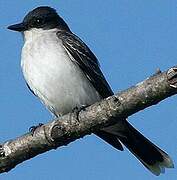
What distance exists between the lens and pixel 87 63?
8523 millimetres

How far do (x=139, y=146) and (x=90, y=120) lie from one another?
2580 millimetres

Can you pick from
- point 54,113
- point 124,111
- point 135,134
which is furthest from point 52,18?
point 124,111

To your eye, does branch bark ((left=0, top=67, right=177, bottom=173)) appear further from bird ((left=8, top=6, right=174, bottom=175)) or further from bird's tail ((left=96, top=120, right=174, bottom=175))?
bird's tail ((left=96, top=120, right=174, bottom=175))

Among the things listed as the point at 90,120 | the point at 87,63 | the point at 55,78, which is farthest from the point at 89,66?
the point at 90,120

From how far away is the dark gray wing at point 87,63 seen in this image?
8.34 metres

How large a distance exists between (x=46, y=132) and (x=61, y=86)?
7.38 feet

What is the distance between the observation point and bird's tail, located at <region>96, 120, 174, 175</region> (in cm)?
784

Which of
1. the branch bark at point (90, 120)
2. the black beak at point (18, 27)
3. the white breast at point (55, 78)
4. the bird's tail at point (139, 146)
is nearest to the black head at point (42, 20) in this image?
the black beak at point (18, 27)

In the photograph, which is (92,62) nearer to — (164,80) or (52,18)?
(52,18)

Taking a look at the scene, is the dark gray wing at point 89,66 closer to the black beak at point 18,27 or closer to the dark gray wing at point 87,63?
the dark gray wing at point 87,63

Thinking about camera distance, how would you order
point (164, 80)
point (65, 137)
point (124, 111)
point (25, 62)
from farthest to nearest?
1. point (25, 62)
2. point (65, 137)
3. point (124, 111)
4. point (164, 80)

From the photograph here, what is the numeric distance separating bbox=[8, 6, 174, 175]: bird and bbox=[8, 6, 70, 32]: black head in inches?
15.1

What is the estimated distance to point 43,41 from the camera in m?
8.44

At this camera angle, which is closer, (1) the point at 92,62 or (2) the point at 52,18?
(1) the point at 92,62
